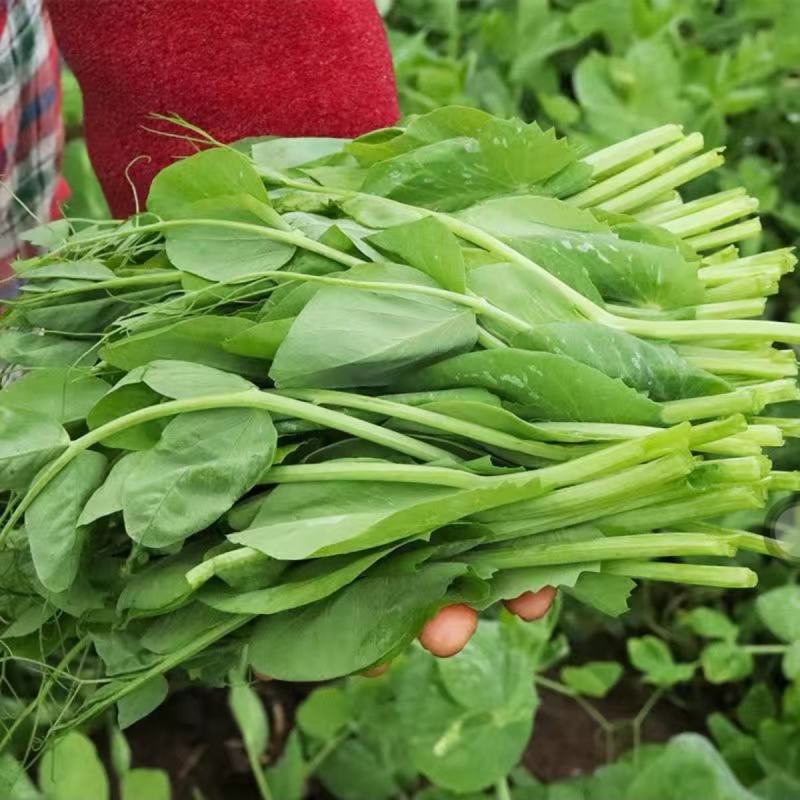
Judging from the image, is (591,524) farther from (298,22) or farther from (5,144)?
(5,144)

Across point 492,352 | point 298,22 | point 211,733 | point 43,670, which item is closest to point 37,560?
point 43,670

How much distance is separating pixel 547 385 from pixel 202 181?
0.68 ft

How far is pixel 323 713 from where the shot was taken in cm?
103

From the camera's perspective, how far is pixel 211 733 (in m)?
1.17

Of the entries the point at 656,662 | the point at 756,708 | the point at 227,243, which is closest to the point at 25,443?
the point at 227,243

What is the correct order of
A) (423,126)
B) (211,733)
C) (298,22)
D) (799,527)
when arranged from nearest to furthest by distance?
(423,126), (298,22), (799,527), (211,733)

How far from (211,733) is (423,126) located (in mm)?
791

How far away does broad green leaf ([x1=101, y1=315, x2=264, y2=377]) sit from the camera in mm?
516

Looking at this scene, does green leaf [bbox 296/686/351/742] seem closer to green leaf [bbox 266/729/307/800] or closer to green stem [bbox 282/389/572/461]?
green leaf [bbox 266/729/307/800]

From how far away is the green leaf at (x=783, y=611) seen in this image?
93 cm

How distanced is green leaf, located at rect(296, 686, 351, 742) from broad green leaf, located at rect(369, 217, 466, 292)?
1.96 feet

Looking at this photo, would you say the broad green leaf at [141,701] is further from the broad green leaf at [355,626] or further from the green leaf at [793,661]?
the green leaf at [793,661]

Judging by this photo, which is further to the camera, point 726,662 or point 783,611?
point 726,662

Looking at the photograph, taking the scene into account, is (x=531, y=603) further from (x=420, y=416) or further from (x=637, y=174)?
(x=637, y=174)
